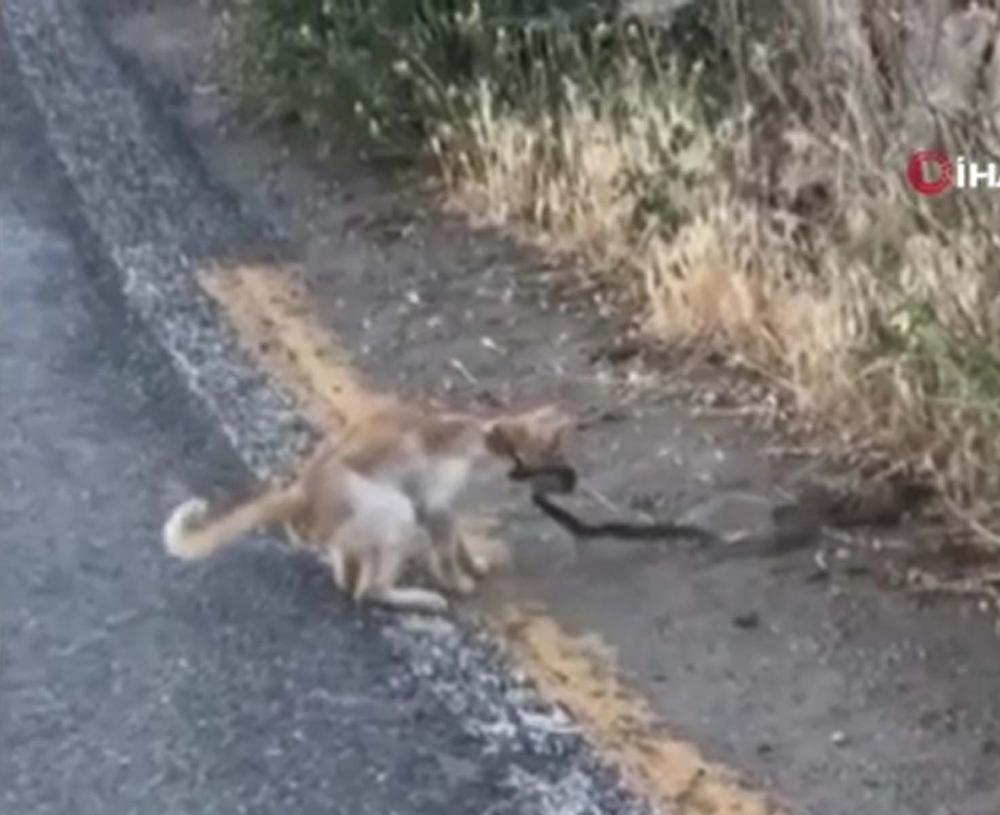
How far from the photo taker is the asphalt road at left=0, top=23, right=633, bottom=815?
6570mm

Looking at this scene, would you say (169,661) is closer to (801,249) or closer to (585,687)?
(585,687)

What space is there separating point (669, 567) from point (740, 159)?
6.98ft

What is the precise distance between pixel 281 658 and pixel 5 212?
480 cm

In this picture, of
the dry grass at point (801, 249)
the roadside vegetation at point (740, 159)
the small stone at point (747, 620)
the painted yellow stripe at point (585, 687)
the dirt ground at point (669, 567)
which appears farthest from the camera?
the roadside vegetation at point (740, 159)

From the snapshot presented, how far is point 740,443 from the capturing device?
329 inches

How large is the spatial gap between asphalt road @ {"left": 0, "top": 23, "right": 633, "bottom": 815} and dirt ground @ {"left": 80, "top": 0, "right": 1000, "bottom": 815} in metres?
0.32

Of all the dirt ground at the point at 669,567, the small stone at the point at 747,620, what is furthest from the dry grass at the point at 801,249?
the small stone at the point at 747,620

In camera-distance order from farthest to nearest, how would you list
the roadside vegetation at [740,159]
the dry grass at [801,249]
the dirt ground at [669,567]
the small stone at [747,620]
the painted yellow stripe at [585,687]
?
1. the roadside vegetation at [740,159]
2. the dry grass at [801,249]
3. the small stone at [747,620]
4. the dirt ground at [669,567]
5. the painted yellow stripe at [585,687]

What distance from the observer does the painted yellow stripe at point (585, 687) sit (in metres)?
6.34

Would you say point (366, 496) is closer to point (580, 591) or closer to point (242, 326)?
point (580, 591)

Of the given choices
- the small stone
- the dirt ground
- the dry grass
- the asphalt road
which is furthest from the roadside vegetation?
the asphalt road

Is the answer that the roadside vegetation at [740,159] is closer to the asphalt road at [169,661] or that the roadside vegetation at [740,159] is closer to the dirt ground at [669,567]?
the dirt ground at [669,567]

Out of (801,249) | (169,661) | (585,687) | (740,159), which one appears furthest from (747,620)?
(740,159)

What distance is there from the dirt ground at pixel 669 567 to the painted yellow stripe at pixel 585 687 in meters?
0.01
